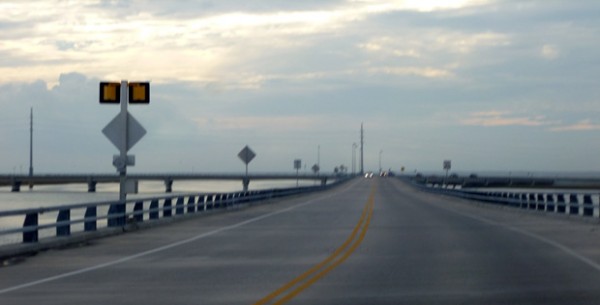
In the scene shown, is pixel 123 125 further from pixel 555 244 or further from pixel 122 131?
pixel 555 244

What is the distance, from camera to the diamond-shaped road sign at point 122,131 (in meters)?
30.3

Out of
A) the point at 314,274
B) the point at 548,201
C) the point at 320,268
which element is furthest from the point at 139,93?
the point at 548,201

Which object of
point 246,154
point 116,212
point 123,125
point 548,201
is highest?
point 123,125

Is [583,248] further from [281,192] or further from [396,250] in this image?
[281,192]

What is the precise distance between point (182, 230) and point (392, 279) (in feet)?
52.0

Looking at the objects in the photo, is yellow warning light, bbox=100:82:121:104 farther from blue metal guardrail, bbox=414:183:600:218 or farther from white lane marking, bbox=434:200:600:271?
blue metal guardrail, bbox=414:183:600:218

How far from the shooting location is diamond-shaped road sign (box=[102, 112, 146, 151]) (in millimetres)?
30344

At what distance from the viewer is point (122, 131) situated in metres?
30.3

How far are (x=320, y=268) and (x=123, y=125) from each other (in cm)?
1317

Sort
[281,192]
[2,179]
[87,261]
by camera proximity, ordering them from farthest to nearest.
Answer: [2,179]
[281,192]
[87,261]

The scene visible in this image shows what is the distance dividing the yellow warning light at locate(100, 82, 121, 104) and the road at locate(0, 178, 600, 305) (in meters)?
4.26

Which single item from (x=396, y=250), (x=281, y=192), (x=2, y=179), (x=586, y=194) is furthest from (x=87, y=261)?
(x=2, y=179)

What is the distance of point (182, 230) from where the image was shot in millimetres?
31734

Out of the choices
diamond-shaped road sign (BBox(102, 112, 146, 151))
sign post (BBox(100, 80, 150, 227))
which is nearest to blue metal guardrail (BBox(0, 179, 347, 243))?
sign post (BBox(100, 80, 150, 227))
